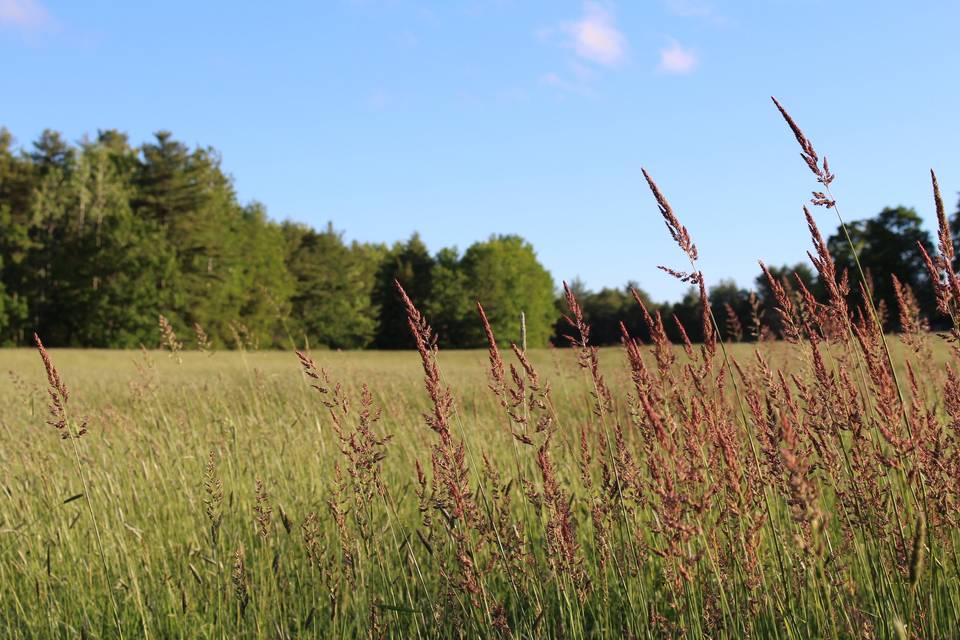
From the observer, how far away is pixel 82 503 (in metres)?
4.61

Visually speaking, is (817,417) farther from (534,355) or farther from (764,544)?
(534,355)

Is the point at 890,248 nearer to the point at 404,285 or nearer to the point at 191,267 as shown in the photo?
the point at 404,285

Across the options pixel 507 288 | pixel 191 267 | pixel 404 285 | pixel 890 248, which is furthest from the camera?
pixel 507 288

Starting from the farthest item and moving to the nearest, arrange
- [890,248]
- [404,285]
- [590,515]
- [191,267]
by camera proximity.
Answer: [404,285] < [191,267] < [890,248] < [590,515]

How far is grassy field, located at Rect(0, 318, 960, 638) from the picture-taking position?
1.78 m

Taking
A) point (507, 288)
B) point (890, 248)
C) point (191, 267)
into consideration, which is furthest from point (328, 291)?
point (890, 248)

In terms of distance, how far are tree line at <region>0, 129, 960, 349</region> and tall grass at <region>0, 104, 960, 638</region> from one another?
3109 centimetres

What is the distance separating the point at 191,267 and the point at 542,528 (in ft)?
164

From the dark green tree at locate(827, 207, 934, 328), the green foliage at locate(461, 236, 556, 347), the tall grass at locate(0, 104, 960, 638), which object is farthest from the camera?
the green foliage at locate(461, 236, 556, 347)

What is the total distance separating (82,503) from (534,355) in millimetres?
33236

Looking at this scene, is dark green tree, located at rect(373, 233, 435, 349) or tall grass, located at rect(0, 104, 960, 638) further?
dark green tree, located at rect(373, 233, 435, 349)

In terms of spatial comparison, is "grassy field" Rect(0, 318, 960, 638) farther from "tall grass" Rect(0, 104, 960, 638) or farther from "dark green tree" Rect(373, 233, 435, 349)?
"dark green tree" Rect(373, 233, 435, 349)

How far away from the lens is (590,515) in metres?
3.13

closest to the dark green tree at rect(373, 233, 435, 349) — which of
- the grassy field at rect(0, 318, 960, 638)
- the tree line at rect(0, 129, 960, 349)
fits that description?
the tree line at rect(0, 129, 960, 349)
